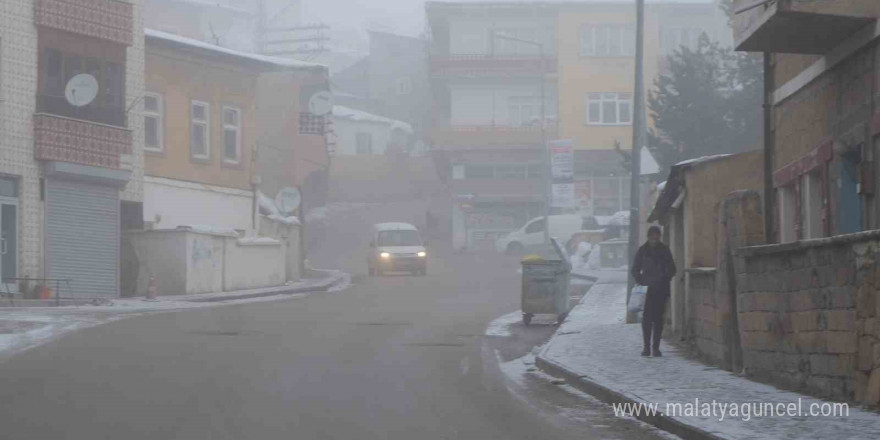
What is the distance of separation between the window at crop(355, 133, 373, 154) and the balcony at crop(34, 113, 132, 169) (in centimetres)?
5563

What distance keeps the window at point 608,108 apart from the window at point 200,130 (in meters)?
31.7

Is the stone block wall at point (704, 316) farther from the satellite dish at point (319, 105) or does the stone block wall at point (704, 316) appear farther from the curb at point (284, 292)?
the satellite dish at point (319, 105)

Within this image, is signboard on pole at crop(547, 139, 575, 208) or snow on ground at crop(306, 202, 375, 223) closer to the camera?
signboard on pole at crop(547, 139, 575, 208)

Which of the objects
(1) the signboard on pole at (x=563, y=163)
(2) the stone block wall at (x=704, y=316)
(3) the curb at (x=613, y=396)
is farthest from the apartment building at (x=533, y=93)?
(3) the curb at (x=613, y=396)

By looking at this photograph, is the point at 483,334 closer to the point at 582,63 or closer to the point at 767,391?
the point at 767,391

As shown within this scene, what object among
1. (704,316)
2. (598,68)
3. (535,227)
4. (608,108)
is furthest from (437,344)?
(598,68)

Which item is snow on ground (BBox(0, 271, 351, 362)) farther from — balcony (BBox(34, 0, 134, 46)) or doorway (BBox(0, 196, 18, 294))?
balcony (BBox(34, 0, 134, 46))

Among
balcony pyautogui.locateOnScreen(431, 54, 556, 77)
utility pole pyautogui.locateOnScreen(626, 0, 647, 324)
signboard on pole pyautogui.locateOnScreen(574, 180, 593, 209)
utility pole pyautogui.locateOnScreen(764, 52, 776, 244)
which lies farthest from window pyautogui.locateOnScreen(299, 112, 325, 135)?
utility pole pyautogui.locateOnScreen(764, 52, 776, 244)

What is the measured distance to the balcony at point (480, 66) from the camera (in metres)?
68.4

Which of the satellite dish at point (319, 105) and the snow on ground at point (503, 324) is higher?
the satellite dish at point (319, 105)

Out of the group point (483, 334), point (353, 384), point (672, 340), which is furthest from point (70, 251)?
point (353, 384)

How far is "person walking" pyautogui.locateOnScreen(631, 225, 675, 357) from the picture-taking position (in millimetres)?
16234

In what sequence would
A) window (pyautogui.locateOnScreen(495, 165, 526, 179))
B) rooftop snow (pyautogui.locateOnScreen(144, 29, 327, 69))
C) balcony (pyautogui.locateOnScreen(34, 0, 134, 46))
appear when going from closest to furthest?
1. balcony (pyautogui.locateOnScreen(34, 0, 134, 46))
2. rooftop snow (pyautogui.locateOnScreen(144, 29, 327, 69))
3. window (pyautogui.locateOnScreen(495, 165, 526, 179))

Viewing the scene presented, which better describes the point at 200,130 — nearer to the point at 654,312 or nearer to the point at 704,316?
the point at 654,312
